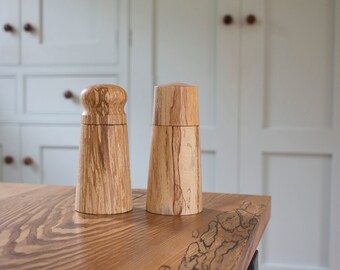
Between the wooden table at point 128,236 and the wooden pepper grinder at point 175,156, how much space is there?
0.8 inches

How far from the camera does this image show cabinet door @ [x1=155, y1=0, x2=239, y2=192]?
5.32 feet

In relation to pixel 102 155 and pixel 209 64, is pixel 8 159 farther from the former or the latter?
pixel 102 155

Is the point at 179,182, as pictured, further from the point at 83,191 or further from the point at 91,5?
the point at 91,5

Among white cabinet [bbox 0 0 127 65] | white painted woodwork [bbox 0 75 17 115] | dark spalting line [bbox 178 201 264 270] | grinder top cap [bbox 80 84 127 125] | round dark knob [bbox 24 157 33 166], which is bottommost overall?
round dark knob [bbox 24 157 33 166]

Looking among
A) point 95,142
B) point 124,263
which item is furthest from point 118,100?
point 124,263

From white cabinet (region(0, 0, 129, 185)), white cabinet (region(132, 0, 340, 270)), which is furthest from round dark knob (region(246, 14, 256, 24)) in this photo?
white cabinet (region(0, 0, 129, 185))

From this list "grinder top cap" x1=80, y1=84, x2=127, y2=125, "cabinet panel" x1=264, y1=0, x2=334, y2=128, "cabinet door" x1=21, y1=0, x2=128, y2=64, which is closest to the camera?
"grinder top cap" x1=80, y1=84, x2=127, y2=125

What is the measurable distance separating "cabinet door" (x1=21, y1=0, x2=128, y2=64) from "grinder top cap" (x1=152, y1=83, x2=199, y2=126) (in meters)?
1.05

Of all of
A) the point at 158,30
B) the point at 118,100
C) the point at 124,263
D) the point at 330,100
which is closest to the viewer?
the point at 124,263

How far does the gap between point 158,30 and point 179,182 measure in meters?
1.09

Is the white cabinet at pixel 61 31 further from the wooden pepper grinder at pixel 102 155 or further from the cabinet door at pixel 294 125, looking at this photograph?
the wooden pepper grinder at pixel 102 155

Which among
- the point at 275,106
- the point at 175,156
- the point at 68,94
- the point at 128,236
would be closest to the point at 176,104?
the point at 175,156

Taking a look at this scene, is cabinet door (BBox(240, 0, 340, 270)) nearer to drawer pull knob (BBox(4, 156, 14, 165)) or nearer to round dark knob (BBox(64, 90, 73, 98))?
round dark knob (BBox(64, 90, 73, 98))

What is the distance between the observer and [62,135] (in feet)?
5.79
